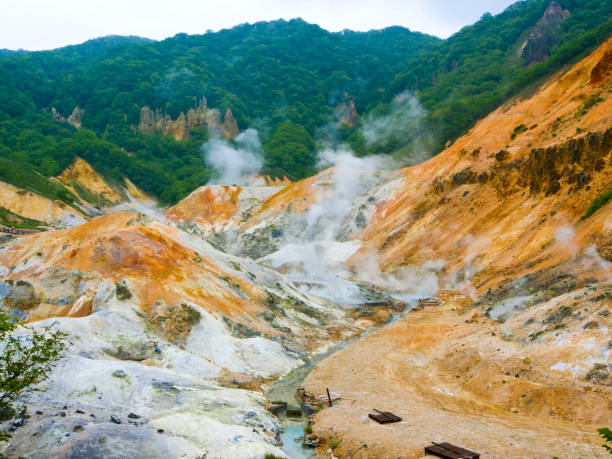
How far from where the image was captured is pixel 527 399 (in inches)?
700

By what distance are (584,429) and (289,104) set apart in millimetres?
176386

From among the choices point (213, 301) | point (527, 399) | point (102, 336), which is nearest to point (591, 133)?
point (527, 399)

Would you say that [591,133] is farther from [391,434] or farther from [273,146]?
[273,146]

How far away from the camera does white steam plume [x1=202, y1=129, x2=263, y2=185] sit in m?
130

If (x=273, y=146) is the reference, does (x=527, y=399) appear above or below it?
below

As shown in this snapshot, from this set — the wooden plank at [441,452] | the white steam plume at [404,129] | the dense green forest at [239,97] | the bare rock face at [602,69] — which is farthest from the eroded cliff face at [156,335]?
the white steam plume at [404,129]

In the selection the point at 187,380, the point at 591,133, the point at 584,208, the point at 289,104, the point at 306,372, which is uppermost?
the point at 289,104

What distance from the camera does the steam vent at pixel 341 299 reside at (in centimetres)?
1581

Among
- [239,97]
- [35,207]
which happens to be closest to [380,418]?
[35,207]

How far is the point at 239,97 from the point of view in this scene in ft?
591

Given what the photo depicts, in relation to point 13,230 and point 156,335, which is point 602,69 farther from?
point 13,230

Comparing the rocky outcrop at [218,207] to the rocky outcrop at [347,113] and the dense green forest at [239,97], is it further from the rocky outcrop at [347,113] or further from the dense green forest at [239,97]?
the rocky outcrop at [347,113]

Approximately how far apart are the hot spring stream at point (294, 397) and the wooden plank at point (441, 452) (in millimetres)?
4556

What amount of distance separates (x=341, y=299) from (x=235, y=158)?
323 feet
